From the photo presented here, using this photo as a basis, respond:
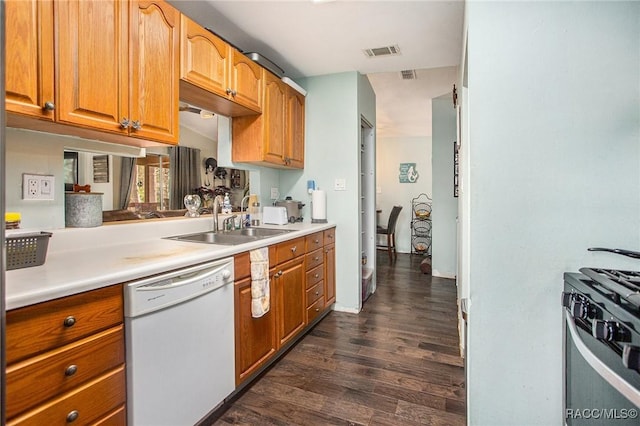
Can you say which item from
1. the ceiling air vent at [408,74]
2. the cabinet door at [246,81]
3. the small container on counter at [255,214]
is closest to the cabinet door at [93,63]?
the cabinet door at [246,81]

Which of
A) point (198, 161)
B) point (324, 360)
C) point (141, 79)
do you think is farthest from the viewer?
point (198, 161)

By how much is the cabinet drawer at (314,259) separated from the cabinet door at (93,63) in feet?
5.08

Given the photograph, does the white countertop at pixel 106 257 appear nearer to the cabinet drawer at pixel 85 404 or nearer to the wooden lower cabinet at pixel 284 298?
the wooden lower cabinet at pixel 284 298

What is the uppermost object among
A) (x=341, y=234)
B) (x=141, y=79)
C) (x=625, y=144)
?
(x=141, y=79)

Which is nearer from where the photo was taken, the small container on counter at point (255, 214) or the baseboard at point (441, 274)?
the small container on counter at point (255, 214)

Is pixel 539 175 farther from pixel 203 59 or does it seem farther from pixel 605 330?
pixel 203 59

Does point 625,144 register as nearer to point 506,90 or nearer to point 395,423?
point 506,90

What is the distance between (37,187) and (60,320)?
2.70 ft

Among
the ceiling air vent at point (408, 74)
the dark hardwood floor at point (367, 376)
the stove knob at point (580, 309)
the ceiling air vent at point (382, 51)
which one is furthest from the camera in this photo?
the ceiling air vent at point (408, 74)

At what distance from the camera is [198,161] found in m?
2.70

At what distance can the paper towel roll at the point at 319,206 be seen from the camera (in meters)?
3.08

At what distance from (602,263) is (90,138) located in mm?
2278

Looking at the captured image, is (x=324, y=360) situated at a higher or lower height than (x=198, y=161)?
lower

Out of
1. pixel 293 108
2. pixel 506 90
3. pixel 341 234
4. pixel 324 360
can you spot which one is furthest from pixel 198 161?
pixel 506 90
